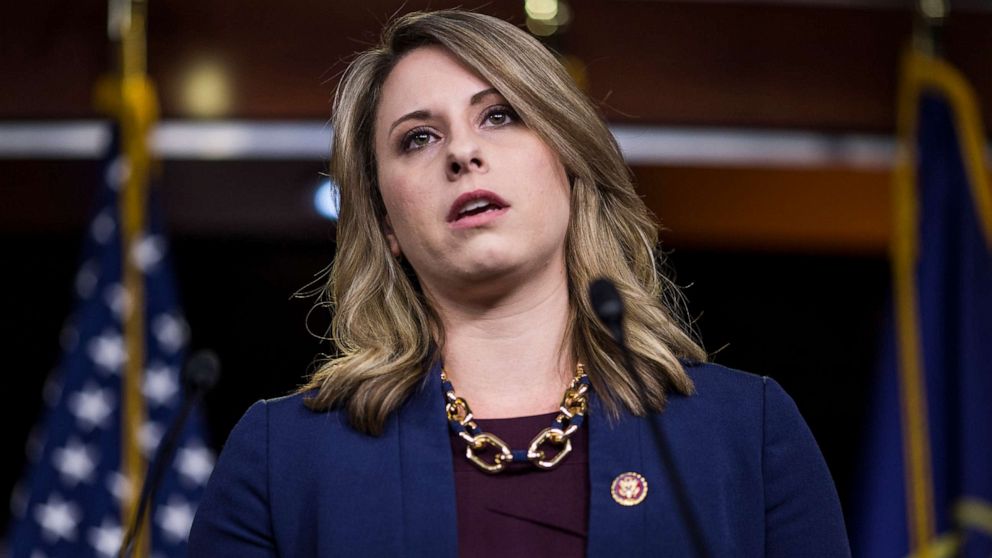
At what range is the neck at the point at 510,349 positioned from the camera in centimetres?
171

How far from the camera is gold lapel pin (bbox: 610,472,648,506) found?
1.56m

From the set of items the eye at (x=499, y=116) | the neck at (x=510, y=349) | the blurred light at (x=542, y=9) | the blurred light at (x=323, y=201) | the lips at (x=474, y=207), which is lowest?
the neck at (x=510, y=349)

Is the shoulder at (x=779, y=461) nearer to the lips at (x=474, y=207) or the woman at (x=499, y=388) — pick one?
the woman at (x=499, y=388)

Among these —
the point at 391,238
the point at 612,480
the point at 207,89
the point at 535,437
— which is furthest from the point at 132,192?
the point at 612,480

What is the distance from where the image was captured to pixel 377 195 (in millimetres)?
1949

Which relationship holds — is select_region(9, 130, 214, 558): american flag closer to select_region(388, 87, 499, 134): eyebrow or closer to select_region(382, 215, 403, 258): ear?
select_region(382, 215, 403, 258): ear

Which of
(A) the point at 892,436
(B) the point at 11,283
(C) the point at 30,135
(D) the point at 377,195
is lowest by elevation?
(A) the point at 892,436

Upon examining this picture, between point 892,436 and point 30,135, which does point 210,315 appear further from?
point 892,436

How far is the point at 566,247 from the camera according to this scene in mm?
1866

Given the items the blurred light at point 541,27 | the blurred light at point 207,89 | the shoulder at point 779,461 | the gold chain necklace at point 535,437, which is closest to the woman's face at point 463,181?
the gold chain necklace at point 535,437

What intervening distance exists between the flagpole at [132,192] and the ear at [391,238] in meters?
1.73

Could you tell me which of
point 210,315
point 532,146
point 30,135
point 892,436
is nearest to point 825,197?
point 892,436

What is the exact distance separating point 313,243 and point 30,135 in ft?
Answer: 3.10

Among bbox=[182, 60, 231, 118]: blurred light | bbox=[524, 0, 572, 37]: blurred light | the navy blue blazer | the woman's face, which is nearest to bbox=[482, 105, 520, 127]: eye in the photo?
the woman's face
